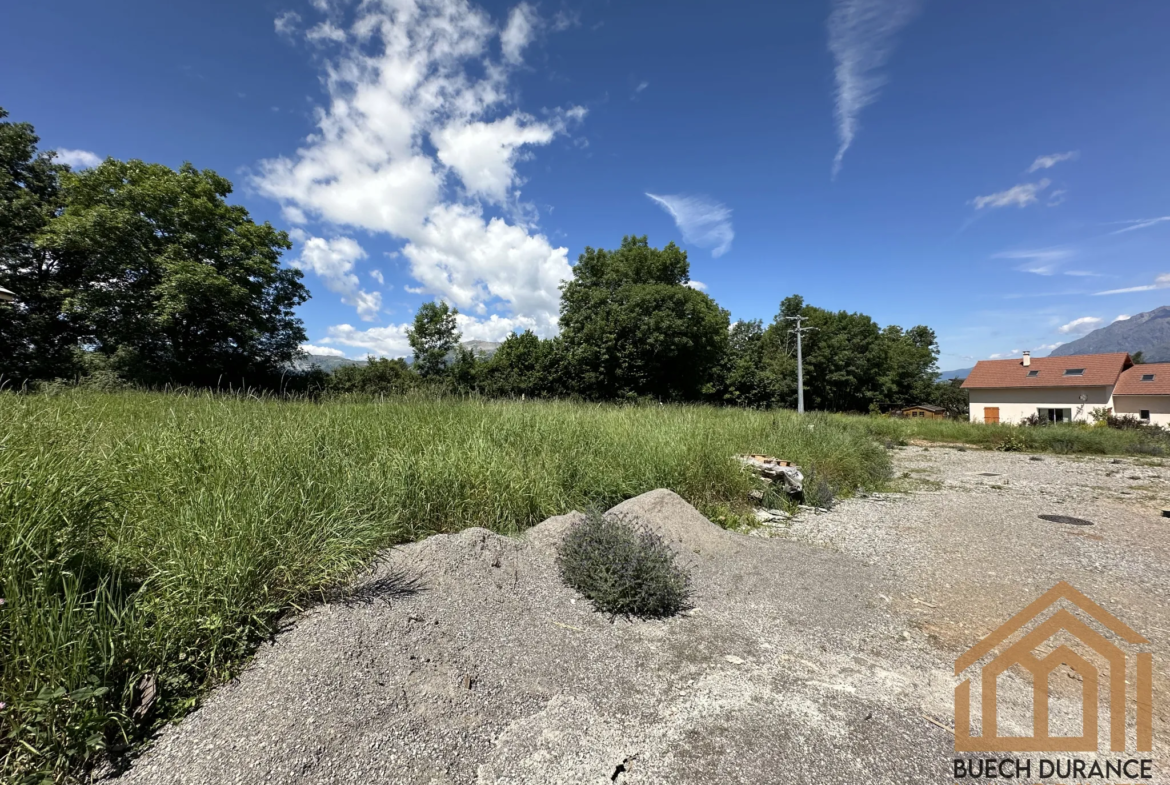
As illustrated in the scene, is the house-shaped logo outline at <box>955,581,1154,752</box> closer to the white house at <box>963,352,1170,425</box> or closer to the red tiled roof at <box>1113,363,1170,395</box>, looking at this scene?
the white house at <box>963,352,1170,425</box>

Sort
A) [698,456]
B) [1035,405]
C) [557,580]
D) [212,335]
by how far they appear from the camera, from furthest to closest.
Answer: [1035,405] → [212,335] → [698,456] → [557,580]

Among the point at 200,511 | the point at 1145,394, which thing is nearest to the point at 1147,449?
the point at 1145,394

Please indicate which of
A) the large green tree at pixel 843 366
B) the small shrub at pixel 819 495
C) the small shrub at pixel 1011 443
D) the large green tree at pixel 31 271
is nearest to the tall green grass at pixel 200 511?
the small shrub at pixel 819 495

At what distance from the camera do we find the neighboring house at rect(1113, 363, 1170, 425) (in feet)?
80.5

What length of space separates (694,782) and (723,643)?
996mm

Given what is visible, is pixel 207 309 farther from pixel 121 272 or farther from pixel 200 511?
pixel 200 511

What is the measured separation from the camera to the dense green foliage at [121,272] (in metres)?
13.2

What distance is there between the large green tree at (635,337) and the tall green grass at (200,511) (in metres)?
14.4

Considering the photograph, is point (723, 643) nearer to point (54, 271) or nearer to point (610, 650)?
point (610, 650)

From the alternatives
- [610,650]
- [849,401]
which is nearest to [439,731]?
[610,650]

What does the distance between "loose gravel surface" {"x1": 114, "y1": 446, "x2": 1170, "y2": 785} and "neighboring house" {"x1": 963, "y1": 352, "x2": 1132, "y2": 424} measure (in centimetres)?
3081

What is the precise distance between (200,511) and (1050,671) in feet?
15.1

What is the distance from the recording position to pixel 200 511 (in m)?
2.38

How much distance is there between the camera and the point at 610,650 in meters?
2.38
